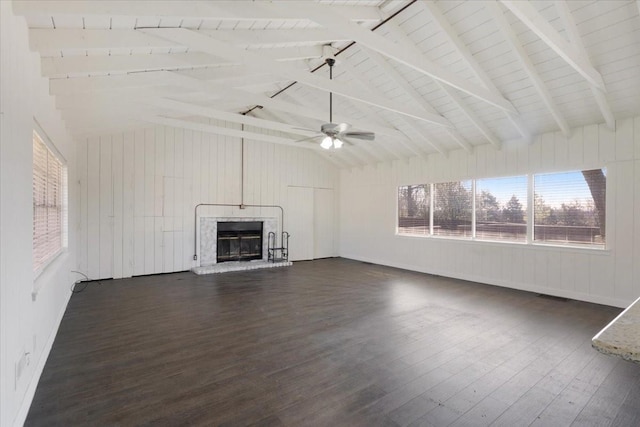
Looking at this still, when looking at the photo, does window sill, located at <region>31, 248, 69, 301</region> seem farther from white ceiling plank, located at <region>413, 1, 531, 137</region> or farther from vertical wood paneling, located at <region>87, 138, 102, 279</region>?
white ceiling plank, located at <region>413, 1, 531, 137</region>

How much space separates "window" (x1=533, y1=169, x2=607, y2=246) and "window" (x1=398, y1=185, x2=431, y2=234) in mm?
2342

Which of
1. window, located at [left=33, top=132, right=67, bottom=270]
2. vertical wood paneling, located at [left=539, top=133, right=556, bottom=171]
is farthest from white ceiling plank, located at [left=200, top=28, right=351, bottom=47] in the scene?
vertical wood paneling, located at [left=539, top=133, right=556, bottom=171]

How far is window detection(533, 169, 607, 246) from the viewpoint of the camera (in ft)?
16.7

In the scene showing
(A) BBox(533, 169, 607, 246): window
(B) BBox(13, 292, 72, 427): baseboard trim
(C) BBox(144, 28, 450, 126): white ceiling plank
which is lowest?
(B) BBox(13, 292, 72, 427): baseboard trim

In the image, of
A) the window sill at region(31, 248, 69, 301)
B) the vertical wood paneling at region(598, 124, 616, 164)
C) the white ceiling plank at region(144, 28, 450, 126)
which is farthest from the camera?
the vertical wood paneling at region(598, 124, 616, 164)

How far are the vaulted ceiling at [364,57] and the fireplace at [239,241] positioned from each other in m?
2.90

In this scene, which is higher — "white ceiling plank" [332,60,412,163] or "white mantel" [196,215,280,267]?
"white ceiling plank" [332,60,412,163]

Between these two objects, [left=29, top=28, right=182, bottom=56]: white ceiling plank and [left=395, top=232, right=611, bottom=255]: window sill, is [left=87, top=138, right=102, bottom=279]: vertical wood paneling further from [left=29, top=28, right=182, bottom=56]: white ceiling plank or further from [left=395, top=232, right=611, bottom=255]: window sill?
[left=395, top=232, right=611, bottom=255]: window sill

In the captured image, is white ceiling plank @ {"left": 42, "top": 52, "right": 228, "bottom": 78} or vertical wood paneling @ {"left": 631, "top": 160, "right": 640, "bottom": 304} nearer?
white ceiling plank @ {"left": 42, "top": 52, "right": 228, "bottom": 78}

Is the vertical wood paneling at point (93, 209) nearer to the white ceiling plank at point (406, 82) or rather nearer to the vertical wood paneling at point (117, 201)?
the vertical wood paneling at point (117, 201)

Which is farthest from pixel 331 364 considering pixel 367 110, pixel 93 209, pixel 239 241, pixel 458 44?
pixel 93 209

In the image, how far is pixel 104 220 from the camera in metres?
6.46

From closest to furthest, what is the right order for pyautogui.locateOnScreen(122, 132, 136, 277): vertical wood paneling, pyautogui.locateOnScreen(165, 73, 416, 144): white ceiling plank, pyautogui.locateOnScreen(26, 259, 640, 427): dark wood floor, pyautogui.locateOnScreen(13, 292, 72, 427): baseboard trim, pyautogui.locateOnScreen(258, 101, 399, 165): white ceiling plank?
pyautogui.locateOnScreen(13, 292, 72, 427): baseboard trim → pyautogui.locateOnScreen(26, 259, 640, 427): dark wood floor → pyautogui.locateOnScreen(165, 73, 416, 144): white ceiling plank → pyautogui.locateOnScreen(122, 132, 136, 277): vertical wood paneling → pyautogui.locateOnScreen(258, 101, 399, 165): white ceiling plank

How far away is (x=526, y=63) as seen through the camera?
407 cm
